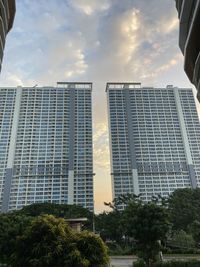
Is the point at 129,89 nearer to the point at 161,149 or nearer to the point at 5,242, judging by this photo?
the point at 161,149

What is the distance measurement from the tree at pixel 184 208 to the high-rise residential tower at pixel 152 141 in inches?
1222

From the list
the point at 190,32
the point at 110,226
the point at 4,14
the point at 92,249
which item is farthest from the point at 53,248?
the point at 110,226

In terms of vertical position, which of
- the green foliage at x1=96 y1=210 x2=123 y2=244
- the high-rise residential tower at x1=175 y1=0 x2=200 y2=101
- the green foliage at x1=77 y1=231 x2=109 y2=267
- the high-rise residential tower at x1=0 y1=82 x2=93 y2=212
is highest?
the high-rise residential tower at x1=0 y1=82 x2=93 y2=212

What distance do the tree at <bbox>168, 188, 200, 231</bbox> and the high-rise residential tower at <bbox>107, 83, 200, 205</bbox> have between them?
3104 cm

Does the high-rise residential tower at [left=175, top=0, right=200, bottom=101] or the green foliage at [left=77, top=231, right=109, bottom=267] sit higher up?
the high-rise residential tower at [left=175, top=0, right=200, bottom=101]

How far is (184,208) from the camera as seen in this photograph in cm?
5341

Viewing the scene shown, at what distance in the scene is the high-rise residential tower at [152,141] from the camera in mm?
90188

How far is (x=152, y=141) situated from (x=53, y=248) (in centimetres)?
8523

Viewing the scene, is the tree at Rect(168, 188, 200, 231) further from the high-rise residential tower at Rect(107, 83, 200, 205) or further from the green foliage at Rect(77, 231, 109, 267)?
the green foliage at Rect(77, 231, 109, 267)

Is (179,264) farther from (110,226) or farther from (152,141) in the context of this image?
(152,141)

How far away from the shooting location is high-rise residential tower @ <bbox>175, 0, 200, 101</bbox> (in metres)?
13.8

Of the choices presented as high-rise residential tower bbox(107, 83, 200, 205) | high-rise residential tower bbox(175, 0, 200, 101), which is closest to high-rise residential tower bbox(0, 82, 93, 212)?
high-rise residential tower bbox(107, 83, 200, 205)

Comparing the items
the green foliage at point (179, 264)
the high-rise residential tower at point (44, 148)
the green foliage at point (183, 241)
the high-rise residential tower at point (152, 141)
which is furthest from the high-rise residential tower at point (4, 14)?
the high-rise residential tower at point (152, 141)

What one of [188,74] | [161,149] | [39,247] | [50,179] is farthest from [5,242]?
[161,149]
